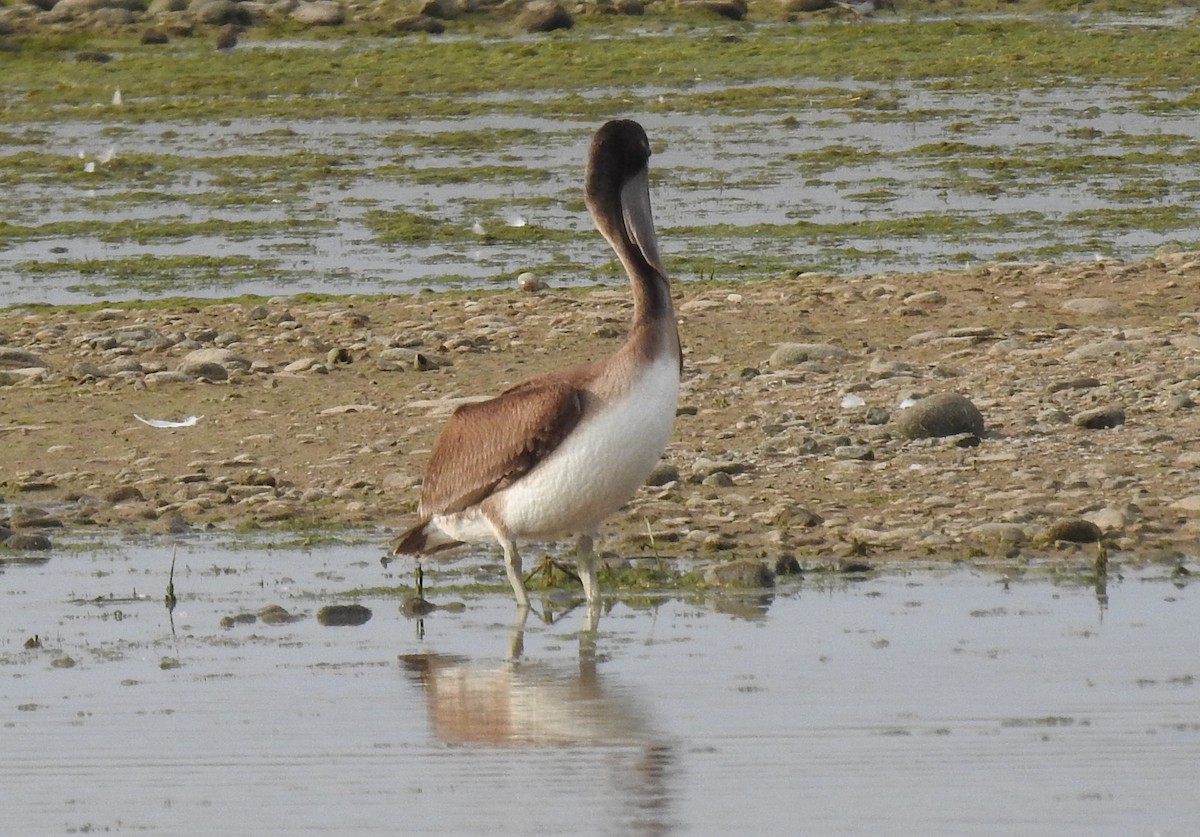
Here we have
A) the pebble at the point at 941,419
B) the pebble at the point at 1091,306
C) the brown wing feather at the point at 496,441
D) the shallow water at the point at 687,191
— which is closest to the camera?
the brown wing feather at the point at 496,441

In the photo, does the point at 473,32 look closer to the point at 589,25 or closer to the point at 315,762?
the point at 589,25

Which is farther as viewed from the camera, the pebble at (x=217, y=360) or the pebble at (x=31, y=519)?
the pebble at (x=217, y=360)

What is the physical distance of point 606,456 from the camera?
7.85 metres

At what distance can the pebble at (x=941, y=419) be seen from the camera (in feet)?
35.2

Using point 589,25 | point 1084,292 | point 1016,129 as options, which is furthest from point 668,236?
point 589,25

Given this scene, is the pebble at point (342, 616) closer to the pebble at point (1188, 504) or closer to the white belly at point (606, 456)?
the white belly at point (606, 456)

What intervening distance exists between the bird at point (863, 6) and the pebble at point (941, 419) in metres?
28.4

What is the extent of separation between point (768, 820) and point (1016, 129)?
71.0 feet

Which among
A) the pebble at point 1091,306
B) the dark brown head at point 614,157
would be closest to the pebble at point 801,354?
the pebble at point 1091,306

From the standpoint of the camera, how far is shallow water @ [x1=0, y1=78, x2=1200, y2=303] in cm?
1822

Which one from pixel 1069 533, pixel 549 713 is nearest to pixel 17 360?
pixel 1069 533

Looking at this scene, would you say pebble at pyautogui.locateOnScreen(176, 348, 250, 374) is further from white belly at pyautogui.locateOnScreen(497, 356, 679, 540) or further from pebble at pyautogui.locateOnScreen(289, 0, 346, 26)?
pebble at pyautogui.locateOnScreen(289, 0, 346, 26)

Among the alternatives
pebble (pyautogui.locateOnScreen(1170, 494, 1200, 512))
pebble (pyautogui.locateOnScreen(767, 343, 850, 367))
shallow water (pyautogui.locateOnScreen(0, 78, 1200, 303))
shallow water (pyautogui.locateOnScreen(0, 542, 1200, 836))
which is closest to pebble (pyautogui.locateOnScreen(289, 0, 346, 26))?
shallow water (pyautogui.locateOnScreen(0, 78, 1200, 303))

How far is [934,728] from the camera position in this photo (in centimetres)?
646
